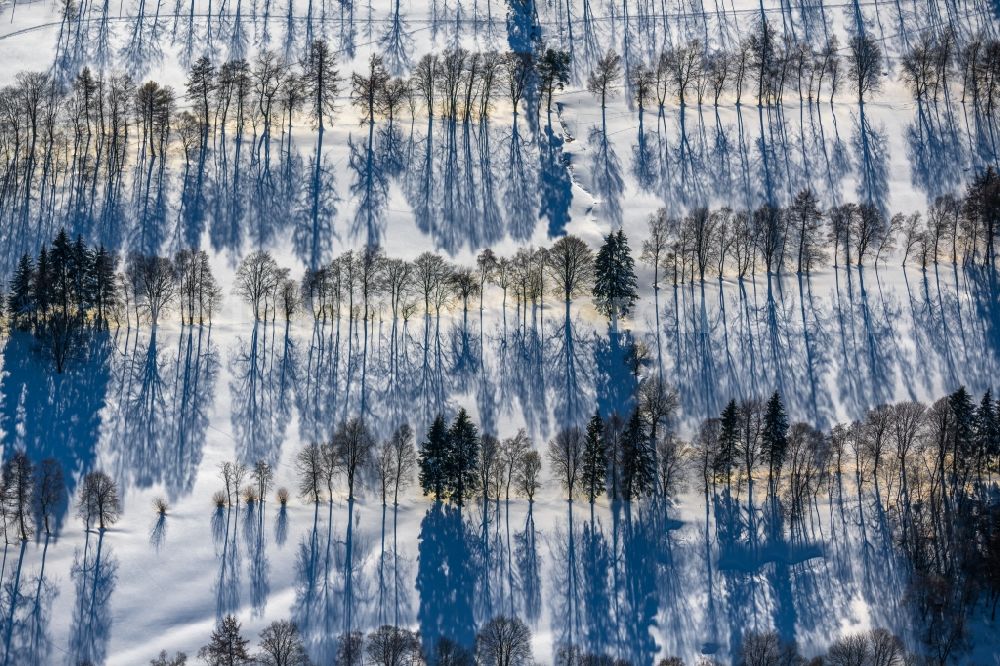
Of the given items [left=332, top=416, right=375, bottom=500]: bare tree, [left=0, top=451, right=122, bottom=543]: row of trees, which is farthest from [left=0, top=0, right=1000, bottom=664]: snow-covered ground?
[left=332, top=416, right=375, bottom=500]: bare tree

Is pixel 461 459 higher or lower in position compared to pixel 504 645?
higher

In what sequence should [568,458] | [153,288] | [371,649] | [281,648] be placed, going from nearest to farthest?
[281,648] → [371,649] → [568,458] → [153,288]

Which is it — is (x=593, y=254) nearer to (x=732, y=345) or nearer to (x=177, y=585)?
(x=732, y=345)

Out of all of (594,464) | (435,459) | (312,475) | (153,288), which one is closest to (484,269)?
(435,459)

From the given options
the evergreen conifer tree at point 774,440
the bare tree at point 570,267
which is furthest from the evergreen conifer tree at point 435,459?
the evergreen conifer tree at point 774,440

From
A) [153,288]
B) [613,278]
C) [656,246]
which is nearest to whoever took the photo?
[613,278]

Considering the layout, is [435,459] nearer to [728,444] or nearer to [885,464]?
[728,444]

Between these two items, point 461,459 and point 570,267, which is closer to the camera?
point 461,459

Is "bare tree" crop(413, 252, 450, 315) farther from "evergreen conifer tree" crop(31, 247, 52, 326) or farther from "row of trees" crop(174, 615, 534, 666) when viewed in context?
"evergreen conifer tree" crop(31, 247, 52, 326)

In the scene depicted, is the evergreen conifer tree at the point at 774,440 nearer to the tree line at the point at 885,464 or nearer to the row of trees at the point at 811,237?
the tree line at the point at 885,464

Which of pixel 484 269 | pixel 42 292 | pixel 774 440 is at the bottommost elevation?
pixel 774 440
